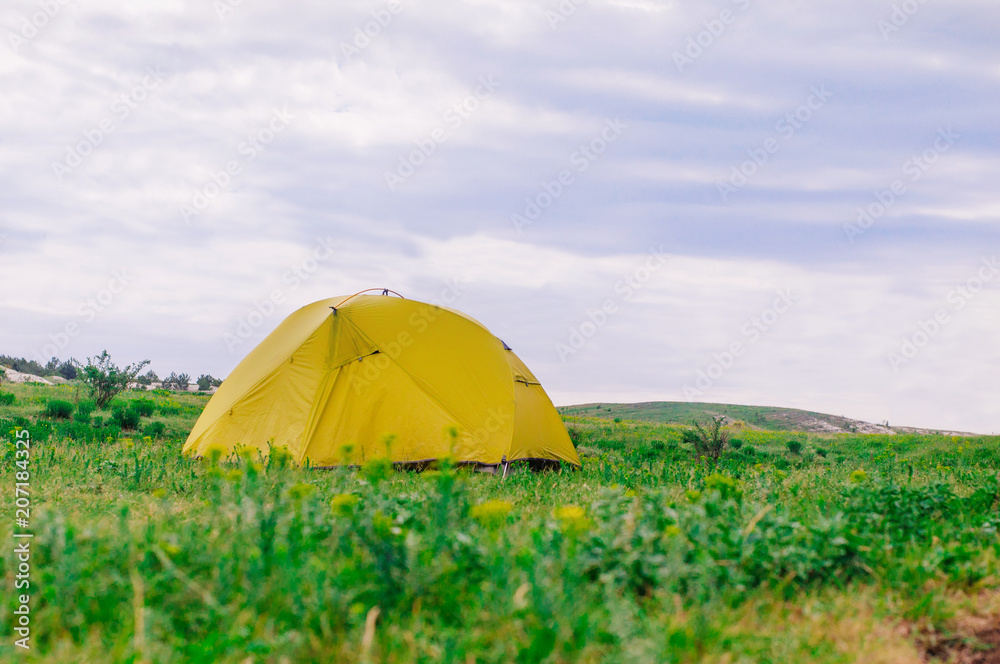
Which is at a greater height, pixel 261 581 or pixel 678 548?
pixel 678 548

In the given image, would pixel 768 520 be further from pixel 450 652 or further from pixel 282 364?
pixel 282 364

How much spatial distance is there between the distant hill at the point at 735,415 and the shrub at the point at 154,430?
2299 cm

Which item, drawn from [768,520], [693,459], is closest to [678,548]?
[768,520]

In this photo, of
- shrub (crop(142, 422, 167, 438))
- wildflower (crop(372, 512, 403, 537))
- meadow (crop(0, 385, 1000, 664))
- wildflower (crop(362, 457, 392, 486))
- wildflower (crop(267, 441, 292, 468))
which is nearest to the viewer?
meadow (crop(0, 385, 1000, 664))

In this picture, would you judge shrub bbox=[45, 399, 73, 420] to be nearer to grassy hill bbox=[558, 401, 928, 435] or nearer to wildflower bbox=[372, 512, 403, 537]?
wildflower bbox=[372, 512, 403, 537]

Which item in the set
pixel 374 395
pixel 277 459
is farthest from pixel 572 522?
pixel 374 395

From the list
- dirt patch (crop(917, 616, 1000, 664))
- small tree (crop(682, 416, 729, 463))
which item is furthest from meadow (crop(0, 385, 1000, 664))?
small tree (crop(682, 416, 729, 463))

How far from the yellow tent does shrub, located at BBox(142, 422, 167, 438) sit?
268 centimetres

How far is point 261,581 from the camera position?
287 cm

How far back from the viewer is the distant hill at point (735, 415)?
34562mm

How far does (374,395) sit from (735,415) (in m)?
33.5

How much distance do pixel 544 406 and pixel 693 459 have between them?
113 inches

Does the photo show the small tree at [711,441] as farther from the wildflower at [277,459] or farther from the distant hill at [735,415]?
the distant hill at [735,415]

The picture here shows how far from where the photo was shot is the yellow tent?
935 cm
